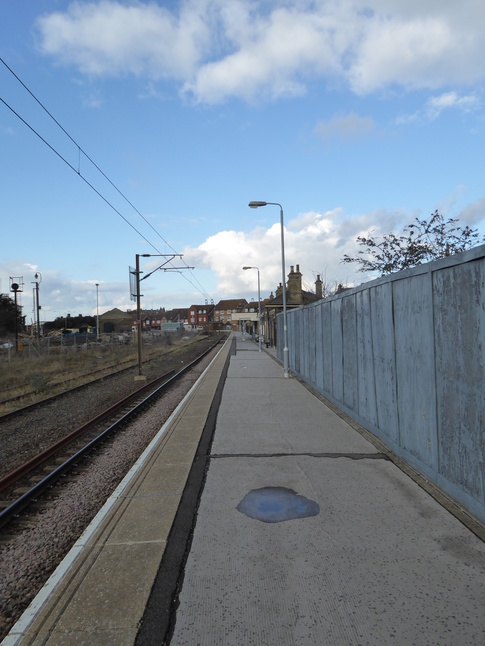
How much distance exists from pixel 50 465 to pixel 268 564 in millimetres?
5259

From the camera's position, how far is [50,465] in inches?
299

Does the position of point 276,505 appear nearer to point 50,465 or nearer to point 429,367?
point 429,367

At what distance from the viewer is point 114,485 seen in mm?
6473

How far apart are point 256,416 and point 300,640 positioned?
7.27 m

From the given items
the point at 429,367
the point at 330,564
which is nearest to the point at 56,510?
the point at 330,564

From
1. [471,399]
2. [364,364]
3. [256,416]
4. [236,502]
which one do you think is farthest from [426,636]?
[256,416]

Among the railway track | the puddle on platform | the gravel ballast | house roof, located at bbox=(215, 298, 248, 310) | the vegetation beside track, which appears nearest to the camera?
the gravel ballast

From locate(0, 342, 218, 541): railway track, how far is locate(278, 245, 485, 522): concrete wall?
4950 millimetres

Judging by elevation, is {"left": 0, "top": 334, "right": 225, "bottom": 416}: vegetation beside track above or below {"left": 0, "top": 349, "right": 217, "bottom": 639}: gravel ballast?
above

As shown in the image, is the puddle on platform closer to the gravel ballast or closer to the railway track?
the gravel ballast

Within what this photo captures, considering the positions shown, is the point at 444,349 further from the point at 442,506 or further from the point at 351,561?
the point at 351,561

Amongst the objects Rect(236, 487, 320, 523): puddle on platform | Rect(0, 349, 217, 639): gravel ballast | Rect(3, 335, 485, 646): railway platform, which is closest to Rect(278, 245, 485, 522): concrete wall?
Rect(3, 335, 485, 646): railway platform

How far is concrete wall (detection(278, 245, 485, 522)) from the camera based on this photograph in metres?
4.26

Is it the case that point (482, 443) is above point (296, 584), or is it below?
above
